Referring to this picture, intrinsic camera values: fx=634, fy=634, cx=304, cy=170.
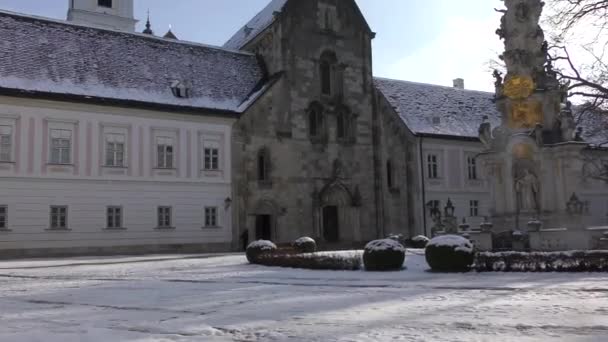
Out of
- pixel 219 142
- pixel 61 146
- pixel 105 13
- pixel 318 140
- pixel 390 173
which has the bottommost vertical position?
pixel 390 173

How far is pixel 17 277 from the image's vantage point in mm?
20422

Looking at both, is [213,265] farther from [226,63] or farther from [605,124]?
[226,63]

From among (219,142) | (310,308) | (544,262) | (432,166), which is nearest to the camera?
(310,308)

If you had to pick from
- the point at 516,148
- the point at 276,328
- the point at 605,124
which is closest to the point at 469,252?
the point at 516,148

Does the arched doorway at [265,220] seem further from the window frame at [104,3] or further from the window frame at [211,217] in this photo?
the window frame at [104,3]

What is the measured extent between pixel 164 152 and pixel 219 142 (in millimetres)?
3607

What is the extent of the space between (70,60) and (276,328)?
32.6 metres

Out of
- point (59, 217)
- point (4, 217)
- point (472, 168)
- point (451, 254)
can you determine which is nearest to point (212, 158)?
point (59, 217)

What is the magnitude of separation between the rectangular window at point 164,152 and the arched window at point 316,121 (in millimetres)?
10162

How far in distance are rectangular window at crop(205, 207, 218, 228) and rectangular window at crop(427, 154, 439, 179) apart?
59.5 ft

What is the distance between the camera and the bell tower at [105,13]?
206ft

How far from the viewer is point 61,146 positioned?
35.4 m

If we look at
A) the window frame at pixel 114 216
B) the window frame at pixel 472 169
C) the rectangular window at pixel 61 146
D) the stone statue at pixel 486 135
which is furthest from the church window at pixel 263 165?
the window frame at pixel 472 169

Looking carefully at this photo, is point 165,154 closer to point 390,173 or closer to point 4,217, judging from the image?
Result: point 4,217
